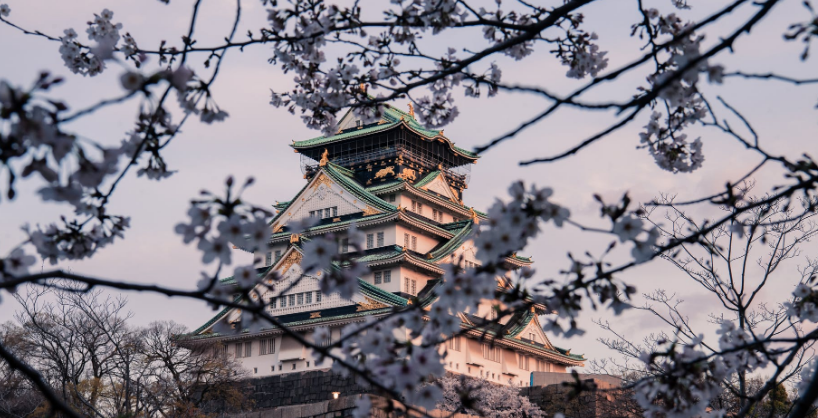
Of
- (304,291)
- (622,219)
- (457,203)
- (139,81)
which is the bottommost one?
(622,219)

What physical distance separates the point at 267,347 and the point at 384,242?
684 centimetres

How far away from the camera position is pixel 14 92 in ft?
8.30

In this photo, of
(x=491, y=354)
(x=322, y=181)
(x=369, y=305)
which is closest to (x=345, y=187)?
(x=322, y=181)

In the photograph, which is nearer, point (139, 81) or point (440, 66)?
point (139, 81)

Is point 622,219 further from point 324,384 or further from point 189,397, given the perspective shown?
point 324,384

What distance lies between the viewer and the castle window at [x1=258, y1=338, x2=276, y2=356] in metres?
35.1

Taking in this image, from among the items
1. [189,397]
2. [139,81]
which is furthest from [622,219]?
[189,397]

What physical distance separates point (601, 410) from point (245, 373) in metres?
14.6

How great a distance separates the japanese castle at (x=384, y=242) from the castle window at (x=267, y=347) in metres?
0.05

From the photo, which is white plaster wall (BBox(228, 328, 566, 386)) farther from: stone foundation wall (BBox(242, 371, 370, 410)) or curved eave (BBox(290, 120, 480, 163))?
curved eave (BBox(290, 120, 480, 163))

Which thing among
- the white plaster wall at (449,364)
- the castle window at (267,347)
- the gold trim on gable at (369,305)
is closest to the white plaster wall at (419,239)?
the gold trim on gable at (369,305)

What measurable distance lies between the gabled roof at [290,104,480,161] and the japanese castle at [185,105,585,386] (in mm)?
71

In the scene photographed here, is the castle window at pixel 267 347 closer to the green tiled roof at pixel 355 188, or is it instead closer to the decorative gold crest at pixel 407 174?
the green tiled roof at pixel 355 188

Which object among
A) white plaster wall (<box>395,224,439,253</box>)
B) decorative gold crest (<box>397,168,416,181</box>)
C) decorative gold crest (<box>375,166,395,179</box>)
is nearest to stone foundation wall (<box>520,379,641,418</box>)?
white plaster wall (<box>395,224,439,253</box>)
